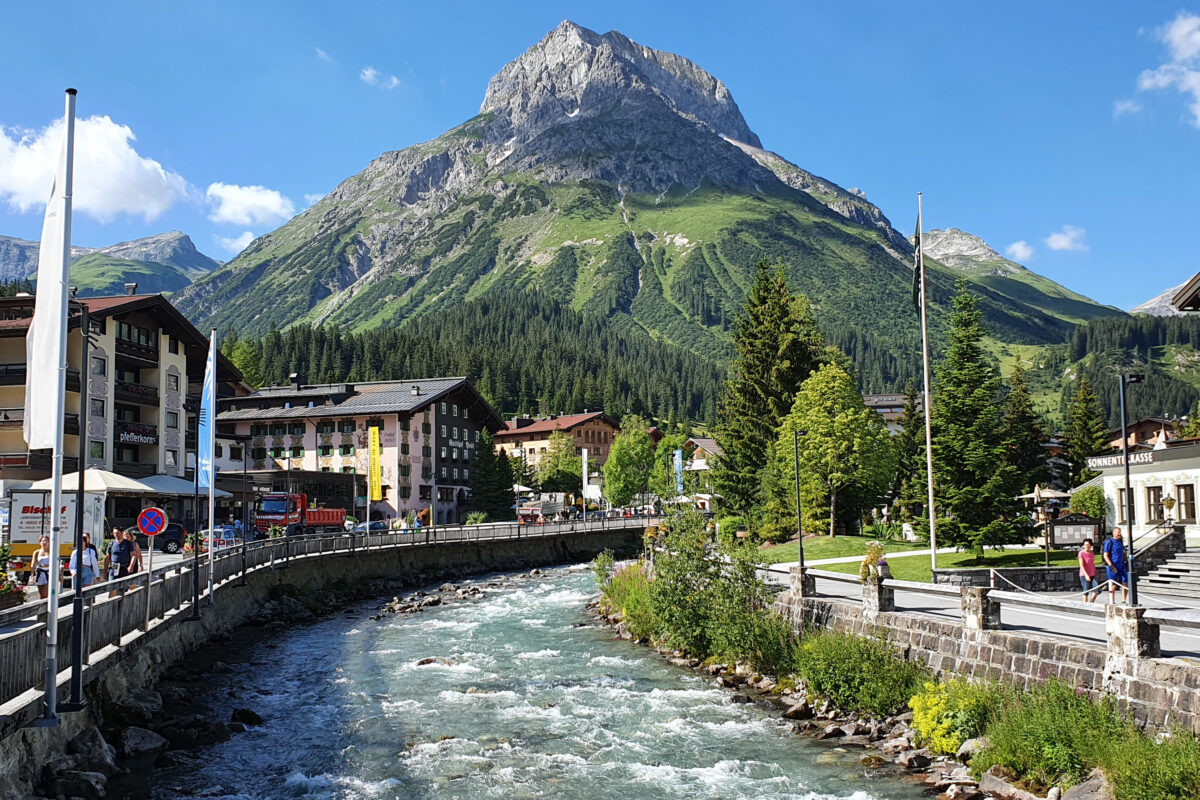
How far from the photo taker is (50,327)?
13070 mm

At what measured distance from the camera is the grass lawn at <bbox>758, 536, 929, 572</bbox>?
46.7 meters

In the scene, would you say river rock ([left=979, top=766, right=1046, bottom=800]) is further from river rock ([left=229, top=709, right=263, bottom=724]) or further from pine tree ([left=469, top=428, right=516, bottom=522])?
pine tree ([left=469, top=428, right=516, bottom=522])

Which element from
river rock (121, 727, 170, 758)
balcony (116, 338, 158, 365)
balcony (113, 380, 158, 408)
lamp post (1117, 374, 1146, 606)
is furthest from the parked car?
lamp post (1117, 374, 1146, 606)

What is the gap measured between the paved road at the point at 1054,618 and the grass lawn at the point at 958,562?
28.2 feet

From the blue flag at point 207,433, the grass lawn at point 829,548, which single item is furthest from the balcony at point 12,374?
the grass lawn at point 829,548

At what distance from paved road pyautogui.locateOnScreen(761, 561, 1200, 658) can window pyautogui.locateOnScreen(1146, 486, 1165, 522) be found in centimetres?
1578

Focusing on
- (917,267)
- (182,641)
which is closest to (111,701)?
(182,641)

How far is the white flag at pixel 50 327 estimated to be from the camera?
42.2 ft

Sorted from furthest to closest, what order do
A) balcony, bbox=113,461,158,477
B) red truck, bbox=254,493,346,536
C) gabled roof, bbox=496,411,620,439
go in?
1. gabled roof, bbox=496,411,620,439
2. red truck, bbox=254,493,346,536
3. balcony, bbox=113,461,158,477

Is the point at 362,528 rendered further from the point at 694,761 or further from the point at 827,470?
the point at 694,761

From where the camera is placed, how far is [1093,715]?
47.6 ft

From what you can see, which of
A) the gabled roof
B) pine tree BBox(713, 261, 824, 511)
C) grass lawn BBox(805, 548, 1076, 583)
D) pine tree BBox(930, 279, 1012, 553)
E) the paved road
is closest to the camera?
the paved road

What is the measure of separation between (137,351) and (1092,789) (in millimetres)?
63777

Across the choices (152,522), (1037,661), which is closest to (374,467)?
(152,522)
